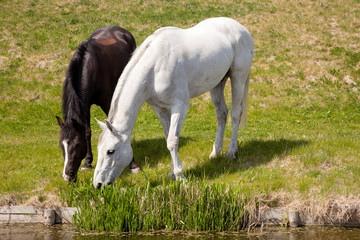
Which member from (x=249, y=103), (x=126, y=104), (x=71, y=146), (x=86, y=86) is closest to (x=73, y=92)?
(x=86, y=86)

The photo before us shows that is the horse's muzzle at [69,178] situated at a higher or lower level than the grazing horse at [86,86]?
lower

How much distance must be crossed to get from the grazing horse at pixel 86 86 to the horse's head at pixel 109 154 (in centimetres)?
63

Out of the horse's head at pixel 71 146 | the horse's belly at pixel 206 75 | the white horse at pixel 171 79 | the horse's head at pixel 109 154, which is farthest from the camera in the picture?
the horse's belly at pixel 206 75

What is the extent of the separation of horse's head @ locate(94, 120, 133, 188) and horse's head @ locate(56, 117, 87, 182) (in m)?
0.59

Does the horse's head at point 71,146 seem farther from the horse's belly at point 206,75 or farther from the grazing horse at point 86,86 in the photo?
the horse's belly at point 206,75

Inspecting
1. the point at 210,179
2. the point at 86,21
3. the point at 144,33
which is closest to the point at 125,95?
the point at 210,179

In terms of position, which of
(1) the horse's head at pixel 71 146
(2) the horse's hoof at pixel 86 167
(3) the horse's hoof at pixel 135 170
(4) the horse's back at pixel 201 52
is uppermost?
(4) the horse's back at pixel 201 52

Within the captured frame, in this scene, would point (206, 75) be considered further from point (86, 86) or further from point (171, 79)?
point (86, 86)

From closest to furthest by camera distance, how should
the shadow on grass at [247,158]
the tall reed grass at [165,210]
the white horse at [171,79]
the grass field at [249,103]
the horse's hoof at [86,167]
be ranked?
the tall reed grass at [165,210] → the white horse at [171,79] → the grass field at [249,103] → the shadow on grass at [247,158] → the horse's hoof at [86,167]

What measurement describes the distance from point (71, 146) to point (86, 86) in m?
1.26

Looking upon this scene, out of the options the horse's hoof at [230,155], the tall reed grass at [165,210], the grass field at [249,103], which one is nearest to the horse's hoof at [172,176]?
the grass field at [249,103]

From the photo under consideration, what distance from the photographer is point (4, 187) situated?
7816mm

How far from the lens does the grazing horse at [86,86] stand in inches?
291

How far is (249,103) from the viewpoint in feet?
54.1
